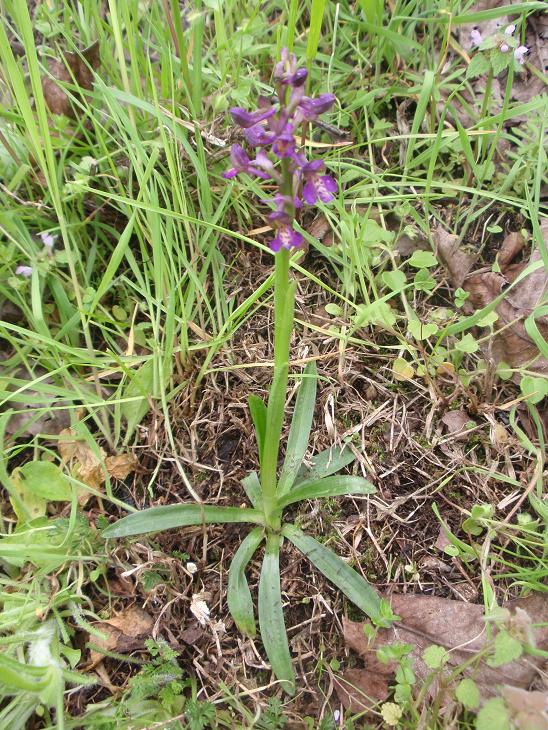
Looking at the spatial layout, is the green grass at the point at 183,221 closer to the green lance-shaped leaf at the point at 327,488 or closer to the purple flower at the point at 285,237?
the green lance-shaped leaf at the point at 327,488

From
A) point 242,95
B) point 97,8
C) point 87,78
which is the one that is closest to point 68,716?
point 242,95

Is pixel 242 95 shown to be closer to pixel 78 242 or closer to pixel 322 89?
pixel 322 89

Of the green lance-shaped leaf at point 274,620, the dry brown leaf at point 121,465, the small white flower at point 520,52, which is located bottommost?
the green lance-shaped leaf at point 274,620

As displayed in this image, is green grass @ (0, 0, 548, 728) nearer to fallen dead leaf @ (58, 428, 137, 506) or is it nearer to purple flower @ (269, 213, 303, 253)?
fallen dead leaf @ (58, 428, 137, 506)

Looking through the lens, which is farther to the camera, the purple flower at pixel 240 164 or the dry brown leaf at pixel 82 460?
the dry brown leaf at pixel 82 460

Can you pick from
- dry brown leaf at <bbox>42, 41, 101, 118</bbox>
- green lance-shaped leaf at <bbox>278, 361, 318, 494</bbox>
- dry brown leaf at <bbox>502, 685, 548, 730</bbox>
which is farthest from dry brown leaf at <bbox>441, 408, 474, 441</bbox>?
dry brown leaf at <bbox>42, 41, 101, 118</bbox>

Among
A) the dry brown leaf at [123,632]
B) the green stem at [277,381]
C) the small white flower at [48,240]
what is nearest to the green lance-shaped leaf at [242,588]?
the green stem at [277,381]
